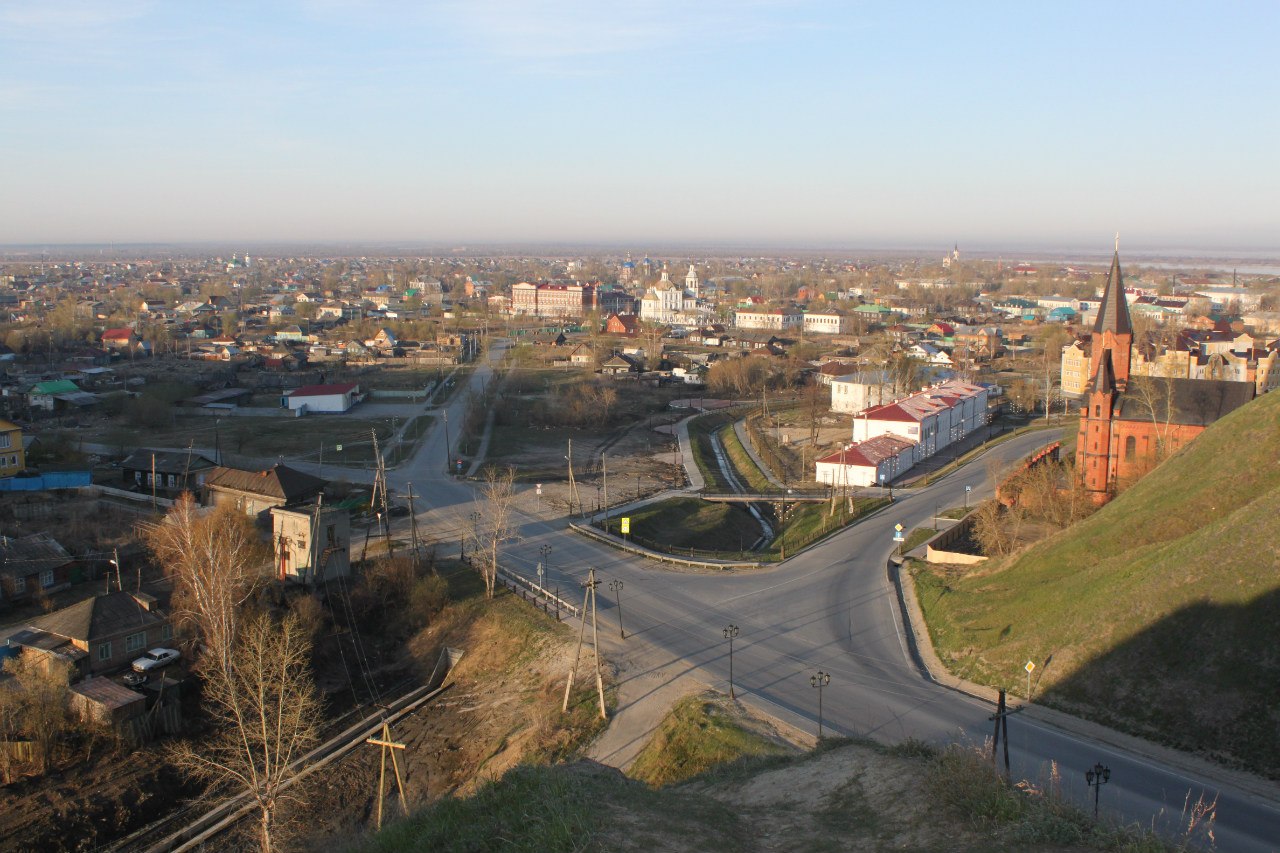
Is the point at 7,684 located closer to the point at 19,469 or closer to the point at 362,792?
the point at 362,792

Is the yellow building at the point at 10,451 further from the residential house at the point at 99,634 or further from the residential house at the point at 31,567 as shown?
the residential house at the point at 99,634

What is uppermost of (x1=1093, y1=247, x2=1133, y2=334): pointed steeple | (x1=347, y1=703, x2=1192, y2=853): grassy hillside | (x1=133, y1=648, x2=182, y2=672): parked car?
(x1=1093, y1=247, x2=1133, y2=334): pointed steeple

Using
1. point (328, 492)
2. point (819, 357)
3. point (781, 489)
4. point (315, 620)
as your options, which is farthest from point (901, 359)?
point (315, 620)

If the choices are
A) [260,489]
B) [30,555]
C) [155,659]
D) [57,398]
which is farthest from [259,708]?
[57,398]

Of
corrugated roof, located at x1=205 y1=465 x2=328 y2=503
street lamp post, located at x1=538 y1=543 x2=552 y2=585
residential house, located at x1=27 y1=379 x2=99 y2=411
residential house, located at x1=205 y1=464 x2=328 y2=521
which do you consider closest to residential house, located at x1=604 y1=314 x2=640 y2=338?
residential house, located at x1=27 y1=379 x2=99 y2=411

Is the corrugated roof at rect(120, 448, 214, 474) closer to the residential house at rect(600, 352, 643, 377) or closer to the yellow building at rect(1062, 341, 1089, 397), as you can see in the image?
the residential house at rect(600, 352, 643, 377)

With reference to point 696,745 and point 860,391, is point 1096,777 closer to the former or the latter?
point 696,745
